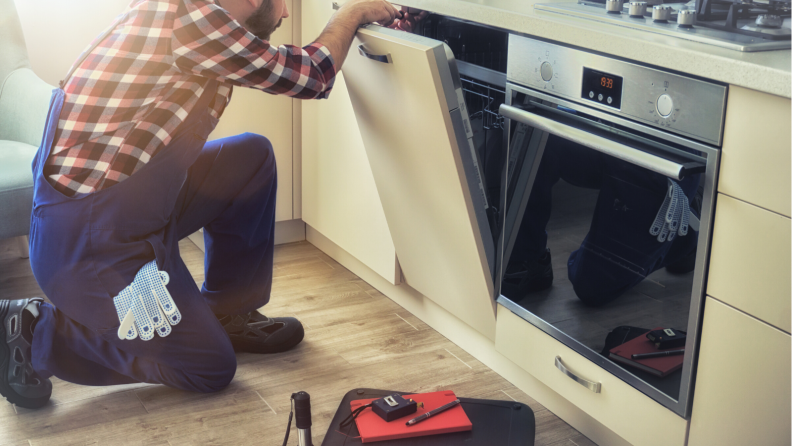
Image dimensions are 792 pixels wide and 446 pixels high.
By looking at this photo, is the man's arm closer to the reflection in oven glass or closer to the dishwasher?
the dishwasher

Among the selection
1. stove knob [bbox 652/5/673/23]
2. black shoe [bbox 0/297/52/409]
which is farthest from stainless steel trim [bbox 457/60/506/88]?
black shoe [bbox 0/297/52/409]

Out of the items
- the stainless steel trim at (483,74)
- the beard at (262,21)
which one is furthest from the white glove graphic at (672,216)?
the beard at (262,21)

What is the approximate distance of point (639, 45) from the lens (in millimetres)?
1156

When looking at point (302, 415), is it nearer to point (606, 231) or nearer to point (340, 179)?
point (606, 231)

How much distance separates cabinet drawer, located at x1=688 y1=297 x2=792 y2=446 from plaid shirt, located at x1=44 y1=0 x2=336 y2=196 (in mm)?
859

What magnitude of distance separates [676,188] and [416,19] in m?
0.75

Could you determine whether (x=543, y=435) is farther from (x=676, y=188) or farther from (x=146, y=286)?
(x=146, y=286)

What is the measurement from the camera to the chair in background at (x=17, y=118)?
6.52 ft

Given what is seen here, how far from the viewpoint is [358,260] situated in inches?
94.0

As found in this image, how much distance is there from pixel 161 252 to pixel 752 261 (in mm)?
1124

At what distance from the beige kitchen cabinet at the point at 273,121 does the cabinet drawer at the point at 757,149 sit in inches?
61.4

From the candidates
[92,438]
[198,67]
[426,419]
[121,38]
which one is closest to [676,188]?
[426,419]

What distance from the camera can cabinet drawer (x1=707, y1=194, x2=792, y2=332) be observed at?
104 cm

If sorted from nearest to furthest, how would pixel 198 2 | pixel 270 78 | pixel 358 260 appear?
pixel 198 2 < pixel 270 78 < pixel 358 260
